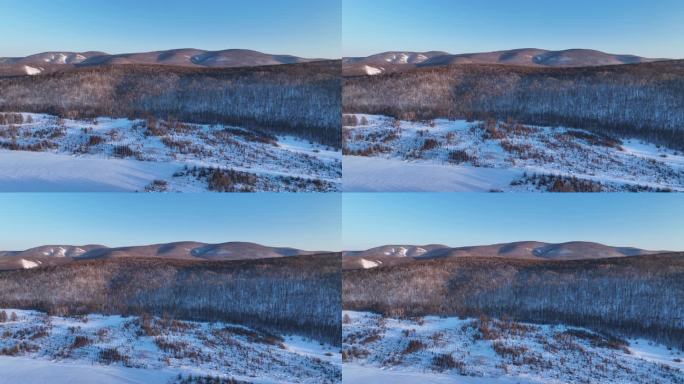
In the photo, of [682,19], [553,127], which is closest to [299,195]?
[553,127]

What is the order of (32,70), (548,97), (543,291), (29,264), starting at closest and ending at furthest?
(548,97) → (543,291) → (29,264) → (32,70)

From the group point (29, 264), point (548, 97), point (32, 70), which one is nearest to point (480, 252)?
point (548, 97)

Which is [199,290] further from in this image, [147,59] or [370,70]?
[370,70]

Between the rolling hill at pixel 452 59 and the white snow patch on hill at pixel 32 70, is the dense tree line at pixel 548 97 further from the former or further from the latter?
the white snow patch on hill at pixel 32 70

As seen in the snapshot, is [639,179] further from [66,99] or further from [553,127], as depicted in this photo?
[66,99]

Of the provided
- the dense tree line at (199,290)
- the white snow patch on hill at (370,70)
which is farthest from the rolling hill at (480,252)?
the white snow patch on hill at (370,70)
